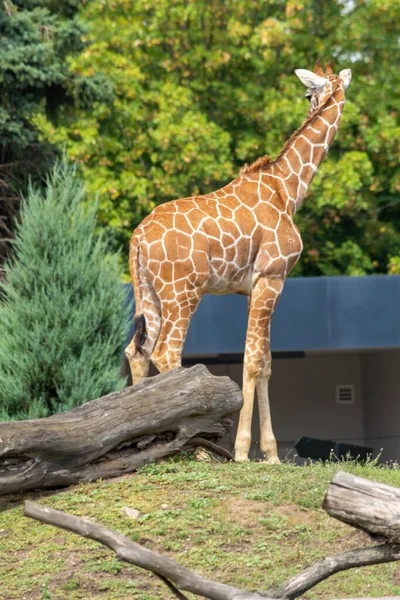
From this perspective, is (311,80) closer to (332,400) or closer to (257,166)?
(257,166)

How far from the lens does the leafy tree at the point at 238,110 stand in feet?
77.1

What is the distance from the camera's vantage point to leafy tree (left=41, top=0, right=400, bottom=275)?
23500 mm

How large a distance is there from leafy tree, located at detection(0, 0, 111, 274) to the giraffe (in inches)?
214

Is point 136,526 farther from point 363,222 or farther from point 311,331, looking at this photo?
point 363,222

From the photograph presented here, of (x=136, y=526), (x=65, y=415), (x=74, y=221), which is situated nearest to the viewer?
(x=136, y=526)

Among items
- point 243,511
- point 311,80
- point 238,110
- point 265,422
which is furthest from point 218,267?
point 238,110

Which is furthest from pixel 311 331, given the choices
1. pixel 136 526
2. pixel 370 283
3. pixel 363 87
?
pixel 363 87

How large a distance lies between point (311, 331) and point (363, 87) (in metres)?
11.3

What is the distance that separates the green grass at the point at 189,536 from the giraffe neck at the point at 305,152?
11.5ft

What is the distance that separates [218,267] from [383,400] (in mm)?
11323

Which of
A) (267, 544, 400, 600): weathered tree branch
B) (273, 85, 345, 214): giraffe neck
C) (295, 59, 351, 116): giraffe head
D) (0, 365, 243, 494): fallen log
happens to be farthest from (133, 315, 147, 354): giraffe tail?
(267, 544, 400, 600): weathered tree branch

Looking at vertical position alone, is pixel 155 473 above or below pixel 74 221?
below

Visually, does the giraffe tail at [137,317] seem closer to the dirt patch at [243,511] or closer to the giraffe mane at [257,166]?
the giraffe mane at [257,166]

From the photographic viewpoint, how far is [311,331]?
16328 mm
